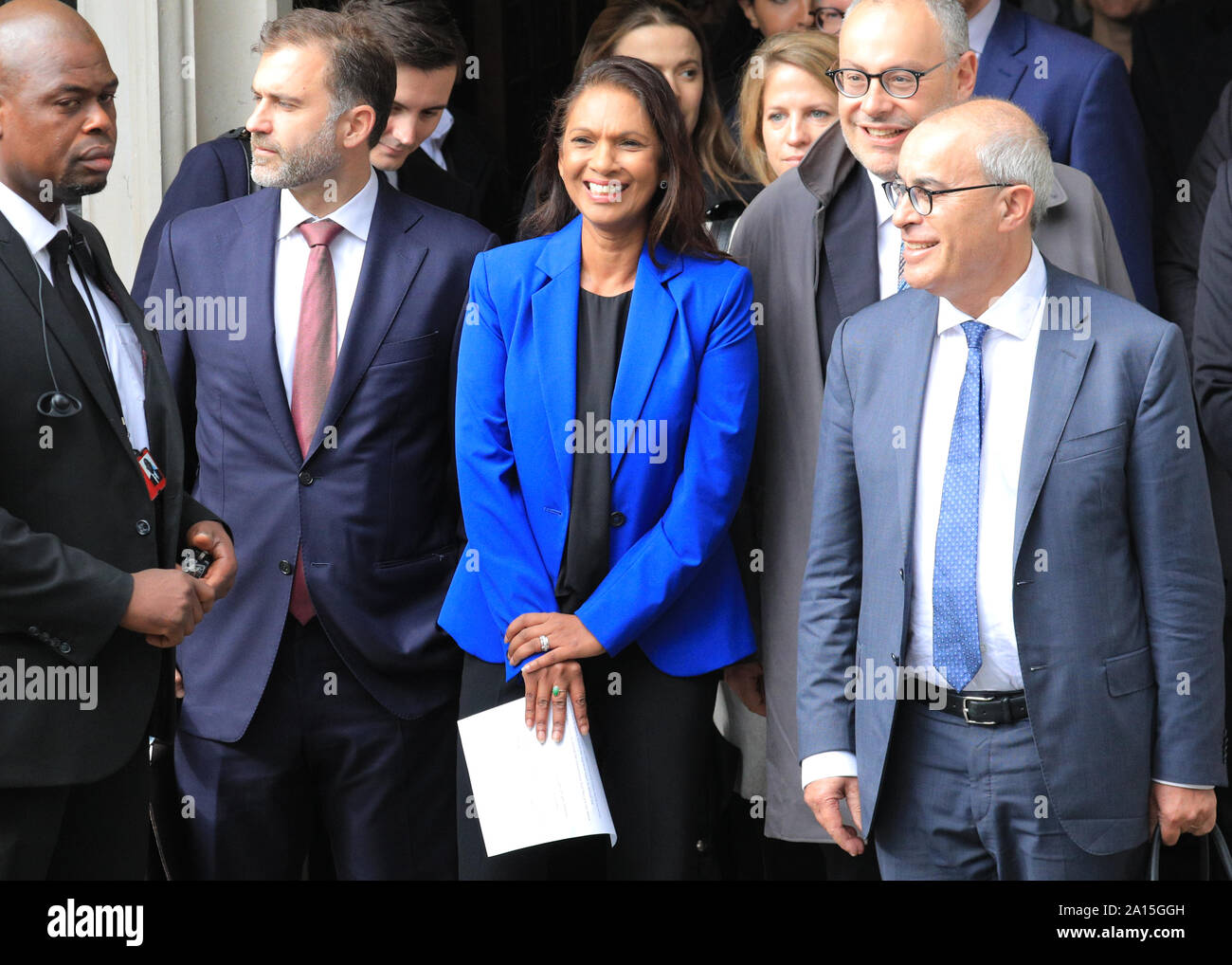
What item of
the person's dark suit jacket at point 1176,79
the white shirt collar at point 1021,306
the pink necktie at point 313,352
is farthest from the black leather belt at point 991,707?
the person's dark suit jacket at point 1176,79

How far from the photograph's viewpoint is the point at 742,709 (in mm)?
4262

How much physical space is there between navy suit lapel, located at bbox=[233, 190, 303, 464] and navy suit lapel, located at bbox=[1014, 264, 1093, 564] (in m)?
1.73

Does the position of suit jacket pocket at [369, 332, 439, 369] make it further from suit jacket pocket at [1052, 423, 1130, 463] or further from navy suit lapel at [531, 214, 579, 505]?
suit jacket pocket at [1052, 423, 1130, 463]

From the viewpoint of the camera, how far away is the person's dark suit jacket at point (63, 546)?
3.13 meters

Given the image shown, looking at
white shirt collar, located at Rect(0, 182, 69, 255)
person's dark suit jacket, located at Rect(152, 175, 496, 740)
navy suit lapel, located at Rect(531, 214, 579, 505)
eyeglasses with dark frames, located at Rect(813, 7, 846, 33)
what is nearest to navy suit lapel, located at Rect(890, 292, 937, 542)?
navy suit lapel, located at Rect(531, 214, 579, 505)

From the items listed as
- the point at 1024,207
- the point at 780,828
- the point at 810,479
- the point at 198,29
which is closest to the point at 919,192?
the point at 1024,207

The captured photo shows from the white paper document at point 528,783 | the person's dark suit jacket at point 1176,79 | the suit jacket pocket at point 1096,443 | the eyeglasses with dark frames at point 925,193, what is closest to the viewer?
the suit jacket pocket at point 1096,443

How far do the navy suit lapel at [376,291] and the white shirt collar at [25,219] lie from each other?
0.77m

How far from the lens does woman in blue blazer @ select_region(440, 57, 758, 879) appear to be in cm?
361

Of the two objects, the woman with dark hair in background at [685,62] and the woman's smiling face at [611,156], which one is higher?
the woman with dark hair in background at [685,62]

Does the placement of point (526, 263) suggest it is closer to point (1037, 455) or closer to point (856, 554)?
point (856, 554)

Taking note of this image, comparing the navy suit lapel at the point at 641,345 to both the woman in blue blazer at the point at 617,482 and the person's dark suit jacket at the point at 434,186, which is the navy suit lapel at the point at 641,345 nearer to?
the woman in blue blazer at the point at 617,482

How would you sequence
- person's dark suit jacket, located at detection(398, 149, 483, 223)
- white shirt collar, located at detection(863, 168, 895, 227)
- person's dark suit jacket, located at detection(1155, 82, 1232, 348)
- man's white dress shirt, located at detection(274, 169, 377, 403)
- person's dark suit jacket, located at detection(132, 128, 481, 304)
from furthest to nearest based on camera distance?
1. person's dark suit jacket, located at detection(398, 149, 483, 223)
2. person's dark suit jacket, located at detection(1155, 82, 1232, 348)
3. person's dark suit jacket, located at detection(132, 128, 481, 304)
4. man's white dress shirt, located at detection(274, 169, 377, 403)
5. white shirt collar, located at detection(863, 168, 895, 227)

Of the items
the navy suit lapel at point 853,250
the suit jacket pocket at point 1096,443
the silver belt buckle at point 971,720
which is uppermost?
the navy suit lapel at point 853,250
